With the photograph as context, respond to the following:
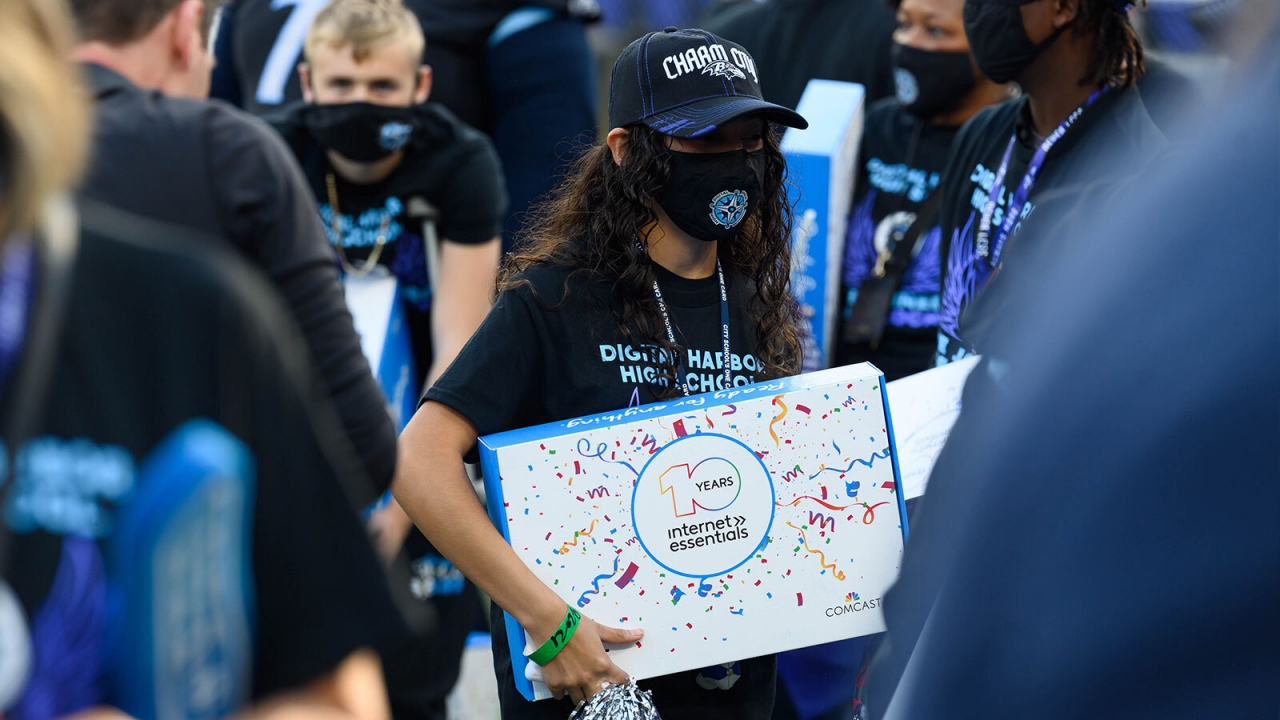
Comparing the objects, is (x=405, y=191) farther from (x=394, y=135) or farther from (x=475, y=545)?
(x=475, y=545)

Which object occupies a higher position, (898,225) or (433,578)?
(898,225)

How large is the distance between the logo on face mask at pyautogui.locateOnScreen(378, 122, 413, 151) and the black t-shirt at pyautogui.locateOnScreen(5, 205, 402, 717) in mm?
2907

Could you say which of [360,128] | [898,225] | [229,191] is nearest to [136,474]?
[229,191]

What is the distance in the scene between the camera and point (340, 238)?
160 inches

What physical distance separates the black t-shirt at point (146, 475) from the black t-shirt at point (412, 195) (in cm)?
297

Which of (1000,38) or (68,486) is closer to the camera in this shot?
(68,486)

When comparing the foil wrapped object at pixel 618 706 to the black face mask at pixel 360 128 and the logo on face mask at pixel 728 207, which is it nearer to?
the logo on face mask at pixel 728 207

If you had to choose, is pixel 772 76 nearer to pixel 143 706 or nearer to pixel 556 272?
pixel 556 272

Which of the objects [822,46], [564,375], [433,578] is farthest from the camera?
[822,46]

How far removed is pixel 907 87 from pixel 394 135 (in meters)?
1.71

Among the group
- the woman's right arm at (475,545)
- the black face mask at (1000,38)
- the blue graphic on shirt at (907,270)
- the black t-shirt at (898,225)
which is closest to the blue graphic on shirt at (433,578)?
the black t-shirt at (898,225)

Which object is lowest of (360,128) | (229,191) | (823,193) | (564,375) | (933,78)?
(823,193)

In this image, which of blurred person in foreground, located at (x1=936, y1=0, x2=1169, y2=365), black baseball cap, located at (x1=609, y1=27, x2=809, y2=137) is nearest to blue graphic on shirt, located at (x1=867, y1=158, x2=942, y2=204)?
blurred person in foreground, located at (x1=936, y1=0, x2=1169, y2=365)

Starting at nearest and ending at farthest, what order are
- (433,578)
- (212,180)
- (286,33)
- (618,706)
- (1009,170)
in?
(212,180)
(618,706)
(1009,170)
(433,578)
(286,33)
